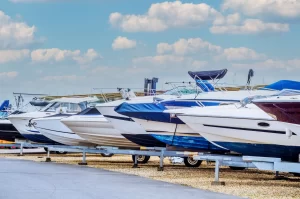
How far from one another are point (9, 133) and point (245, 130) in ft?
57.2

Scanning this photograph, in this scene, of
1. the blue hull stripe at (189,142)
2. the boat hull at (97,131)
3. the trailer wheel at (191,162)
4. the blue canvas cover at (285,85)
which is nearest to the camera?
the blue canvas cover at (285,85)

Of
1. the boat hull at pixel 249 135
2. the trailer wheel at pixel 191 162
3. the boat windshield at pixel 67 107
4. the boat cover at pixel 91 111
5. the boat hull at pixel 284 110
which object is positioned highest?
the boat windshield at pixel 67 107

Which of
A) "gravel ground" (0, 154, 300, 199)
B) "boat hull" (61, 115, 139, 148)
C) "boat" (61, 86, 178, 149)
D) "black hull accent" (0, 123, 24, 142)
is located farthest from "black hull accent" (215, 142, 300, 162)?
"black hull accent" (0, 123, 24, 142)

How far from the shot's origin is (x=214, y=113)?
659 inches

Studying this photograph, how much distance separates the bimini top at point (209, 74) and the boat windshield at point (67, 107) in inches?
329

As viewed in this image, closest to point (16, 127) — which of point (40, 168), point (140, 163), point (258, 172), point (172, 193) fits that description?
point (140, 163)

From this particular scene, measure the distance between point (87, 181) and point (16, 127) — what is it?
49.4ft

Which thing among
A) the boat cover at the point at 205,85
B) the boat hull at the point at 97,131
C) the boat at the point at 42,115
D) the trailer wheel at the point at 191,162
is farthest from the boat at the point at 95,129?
the boat cover at the point at 205,85

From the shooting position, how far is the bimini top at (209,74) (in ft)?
68.3

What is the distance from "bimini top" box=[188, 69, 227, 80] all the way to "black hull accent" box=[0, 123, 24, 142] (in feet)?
40.0

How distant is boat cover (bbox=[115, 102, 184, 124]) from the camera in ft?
66.4

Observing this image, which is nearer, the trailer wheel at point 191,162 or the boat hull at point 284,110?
the boat hull at point 284,110

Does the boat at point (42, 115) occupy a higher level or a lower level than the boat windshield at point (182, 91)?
lower

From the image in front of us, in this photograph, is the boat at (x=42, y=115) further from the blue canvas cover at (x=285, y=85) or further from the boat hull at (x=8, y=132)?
the blue canvas cover at (x=285, y=85)
